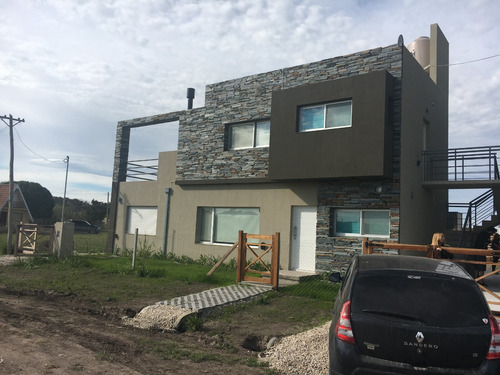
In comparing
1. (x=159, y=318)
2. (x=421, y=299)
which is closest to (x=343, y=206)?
(x=159, y=318)

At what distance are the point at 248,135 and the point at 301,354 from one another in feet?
35.7

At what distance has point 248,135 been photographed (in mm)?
16000

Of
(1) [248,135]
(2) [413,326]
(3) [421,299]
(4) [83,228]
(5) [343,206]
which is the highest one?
(1) [248,135]

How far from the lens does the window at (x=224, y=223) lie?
51.2 feet

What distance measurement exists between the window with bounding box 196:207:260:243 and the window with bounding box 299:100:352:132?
3750 millimetres

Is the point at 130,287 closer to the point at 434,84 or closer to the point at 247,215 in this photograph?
the point at 247,215

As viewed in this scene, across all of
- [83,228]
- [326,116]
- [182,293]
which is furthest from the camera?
[83,228]

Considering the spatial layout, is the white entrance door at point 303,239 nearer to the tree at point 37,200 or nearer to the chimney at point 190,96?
the chimney at point 190,96

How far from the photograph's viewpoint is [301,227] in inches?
555

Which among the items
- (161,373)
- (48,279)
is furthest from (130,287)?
(161,373)

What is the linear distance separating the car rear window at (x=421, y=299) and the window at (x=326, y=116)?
9.22m

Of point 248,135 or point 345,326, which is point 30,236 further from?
point 345,326

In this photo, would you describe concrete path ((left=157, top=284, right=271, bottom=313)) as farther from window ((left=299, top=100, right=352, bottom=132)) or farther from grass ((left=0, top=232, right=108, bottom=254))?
grass ((left=0, top=232, right=108, bottom=254))

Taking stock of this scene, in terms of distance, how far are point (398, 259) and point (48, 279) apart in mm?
11178
